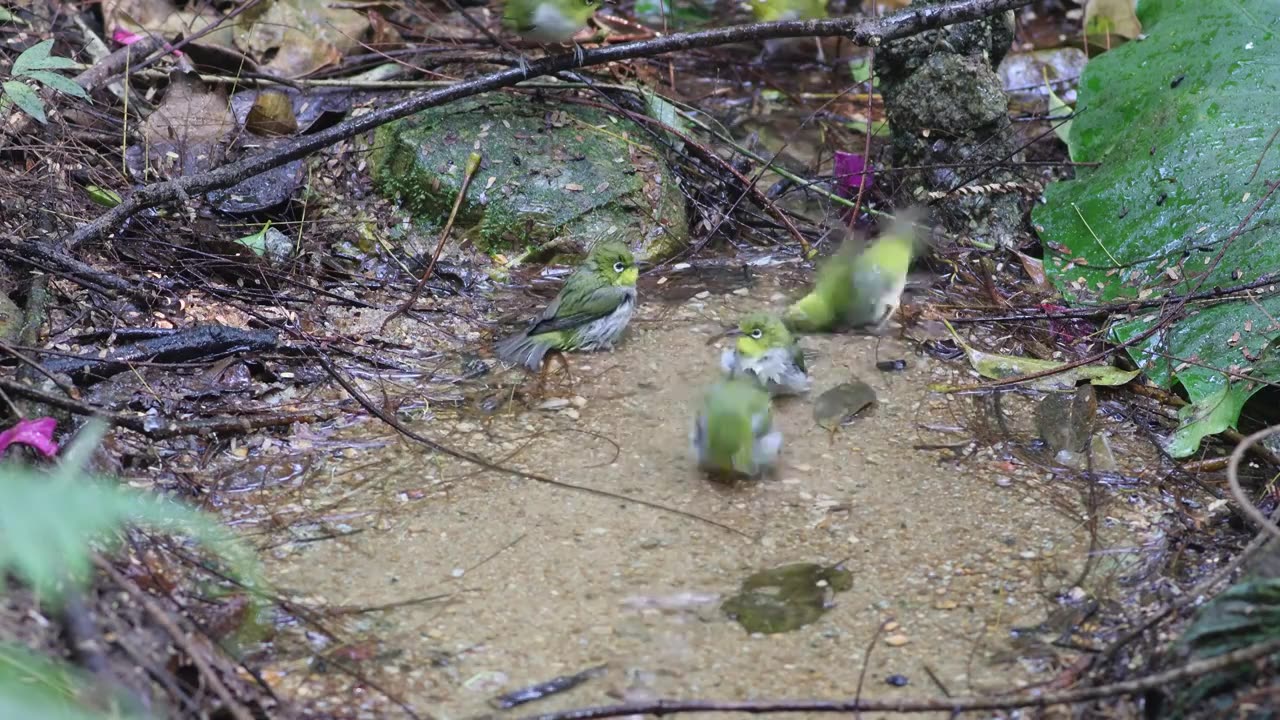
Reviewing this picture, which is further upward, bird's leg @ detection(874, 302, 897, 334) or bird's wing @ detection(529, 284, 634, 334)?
bird's wing @ detection(529, 284, 634, 334)

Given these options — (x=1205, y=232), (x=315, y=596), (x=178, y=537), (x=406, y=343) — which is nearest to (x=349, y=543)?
(x=315, y=596)

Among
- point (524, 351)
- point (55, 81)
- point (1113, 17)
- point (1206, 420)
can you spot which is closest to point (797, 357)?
point (524, 351)

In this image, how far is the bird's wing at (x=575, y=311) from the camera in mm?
4410

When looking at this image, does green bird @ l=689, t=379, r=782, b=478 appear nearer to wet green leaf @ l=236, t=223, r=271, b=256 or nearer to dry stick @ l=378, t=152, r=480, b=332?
dry stick @ l=378, t=152, r=480, b=332

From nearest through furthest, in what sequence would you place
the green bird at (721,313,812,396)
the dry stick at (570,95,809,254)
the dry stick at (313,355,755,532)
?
the dry stick at (313,355,755,532) → the green bird at (721,313,812,396) → the dry stick at (570,95,809,254)

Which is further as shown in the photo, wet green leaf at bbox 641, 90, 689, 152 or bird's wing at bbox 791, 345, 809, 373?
wet green leaf at bbox 641, 90, 689, 152

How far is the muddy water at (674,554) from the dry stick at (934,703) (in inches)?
6.8

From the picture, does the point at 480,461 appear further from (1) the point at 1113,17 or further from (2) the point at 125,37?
(1) the point at 1113,17

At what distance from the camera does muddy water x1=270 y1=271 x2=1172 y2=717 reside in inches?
111

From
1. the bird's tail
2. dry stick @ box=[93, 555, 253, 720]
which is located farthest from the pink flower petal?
dry stick @ box=[93, 555, 253, 720]

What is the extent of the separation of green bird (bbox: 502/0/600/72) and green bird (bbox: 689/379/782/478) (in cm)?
193

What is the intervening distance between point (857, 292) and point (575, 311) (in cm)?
113

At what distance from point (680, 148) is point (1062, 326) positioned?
2.09 m

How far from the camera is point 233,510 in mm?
3416
